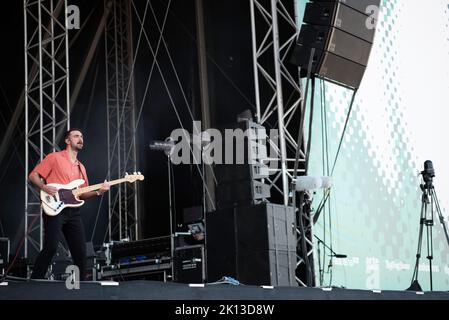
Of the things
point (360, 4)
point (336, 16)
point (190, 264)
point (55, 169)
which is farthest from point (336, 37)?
point (55, 169)

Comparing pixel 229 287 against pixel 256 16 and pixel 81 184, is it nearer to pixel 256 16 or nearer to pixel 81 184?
pixel 81 184

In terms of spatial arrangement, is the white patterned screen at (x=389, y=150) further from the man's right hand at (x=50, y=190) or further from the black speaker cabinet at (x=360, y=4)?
the man's right hand at (x=50, y=190)

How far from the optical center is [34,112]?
33.9 ft

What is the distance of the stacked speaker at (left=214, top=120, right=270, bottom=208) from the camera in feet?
19.2

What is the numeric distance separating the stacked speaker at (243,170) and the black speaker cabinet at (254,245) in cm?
20

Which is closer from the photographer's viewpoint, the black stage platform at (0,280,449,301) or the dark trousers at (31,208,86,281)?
the black stage platform at (0,280,449,301)

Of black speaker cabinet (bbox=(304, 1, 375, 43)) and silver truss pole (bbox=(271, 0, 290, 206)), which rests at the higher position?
black speaker cabinet (bbox=(304, 1, 375, 43))

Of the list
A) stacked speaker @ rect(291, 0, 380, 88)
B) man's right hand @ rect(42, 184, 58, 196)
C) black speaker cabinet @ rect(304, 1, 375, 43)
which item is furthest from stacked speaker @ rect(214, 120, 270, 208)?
black speaker cabinet @ rect(304, 1, 375, 43)

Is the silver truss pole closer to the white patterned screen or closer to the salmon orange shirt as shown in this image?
the white patterned screen

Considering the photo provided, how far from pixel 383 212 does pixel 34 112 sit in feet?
17.4

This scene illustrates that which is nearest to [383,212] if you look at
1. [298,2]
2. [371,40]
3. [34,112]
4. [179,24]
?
[371,40]

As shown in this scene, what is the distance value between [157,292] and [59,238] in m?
1.33

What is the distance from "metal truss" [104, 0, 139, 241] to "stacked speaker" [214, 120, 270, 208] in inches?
180

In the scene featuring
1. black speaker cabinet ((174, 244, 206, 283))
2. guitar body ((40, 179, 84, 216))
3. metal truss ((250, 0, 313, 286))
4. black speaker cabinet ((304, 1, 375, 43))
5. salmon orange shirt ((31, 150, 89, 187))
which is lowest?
black speaker cabinet ((174, 244, 206, 283))
